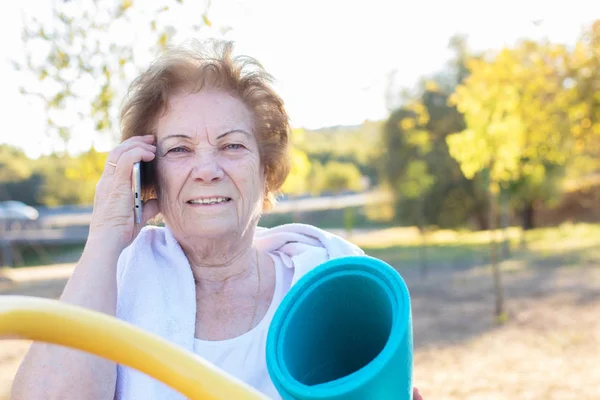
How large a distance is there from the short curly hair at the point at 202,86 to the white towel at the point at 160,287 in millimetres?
174

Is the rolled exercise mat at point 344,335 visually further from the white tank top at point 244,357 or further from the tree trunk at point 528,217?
the tree trunk at point 528,217

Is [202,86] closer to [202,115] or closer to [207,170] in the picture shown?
[202,115]

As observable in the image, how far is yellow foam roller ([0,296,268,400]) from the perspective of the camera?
2.03ft

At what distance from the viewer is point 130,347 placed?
64cm

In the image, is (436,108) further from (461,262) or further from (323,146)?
(323,146)

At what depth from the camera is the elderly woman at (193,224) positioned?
1.59 meters

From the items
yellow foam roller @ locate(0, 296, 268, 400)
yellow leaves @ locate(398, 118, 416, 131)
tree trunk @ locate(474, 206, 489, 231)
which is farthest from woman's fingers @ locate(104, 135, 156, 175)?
tree trunk @ locate(474, 206, 489, 231)

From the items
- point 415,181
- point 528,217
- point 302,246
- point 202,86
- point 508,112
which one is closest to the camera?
point 202,86

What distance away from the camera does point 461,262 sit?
1494cm

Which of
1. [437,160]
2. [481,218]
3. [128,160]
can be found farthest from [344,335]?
[481,218]

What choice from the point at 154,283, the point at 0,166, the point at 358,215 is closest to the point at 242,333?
the point at 154,283

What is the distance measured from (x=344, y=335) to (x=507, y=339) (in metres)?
6.75

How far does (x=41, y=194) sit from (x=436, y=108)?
27149 mm

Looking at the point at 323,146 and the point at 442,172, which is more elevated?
the point at 323,146
